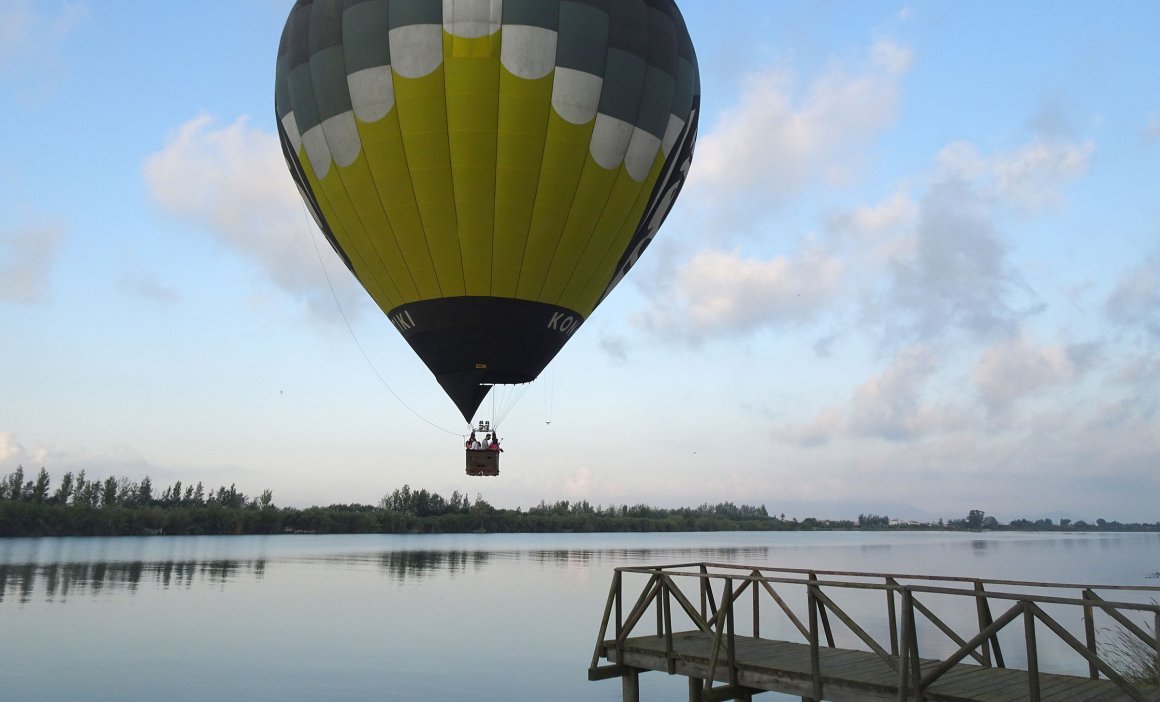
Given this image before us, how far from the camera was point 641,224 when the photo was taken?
1602 cm

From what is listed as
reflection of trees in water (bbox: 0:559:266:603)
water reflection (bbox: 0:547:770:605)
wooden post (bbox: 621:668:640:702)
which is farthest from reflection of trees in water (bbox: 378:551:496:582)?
wooden post (bbox: 621:668:640:702)

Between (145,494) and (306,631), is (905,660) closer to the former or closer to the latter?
(306,631)

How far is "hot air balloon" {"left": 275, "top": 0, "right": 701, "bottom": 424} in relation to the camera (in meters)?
13.7

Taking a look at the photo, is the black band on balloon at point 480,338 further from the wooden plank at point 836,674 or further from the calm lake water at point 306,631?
the calm lake water at point 306,631

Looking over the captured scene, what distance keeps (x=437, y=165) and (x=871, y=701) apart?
33.1 feet

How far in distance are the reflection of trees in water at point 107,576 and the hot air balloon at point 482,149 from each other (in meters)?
33.0

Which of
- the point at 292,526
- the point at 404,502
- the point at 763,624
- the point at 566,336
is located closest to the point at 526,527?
the point at 404,502

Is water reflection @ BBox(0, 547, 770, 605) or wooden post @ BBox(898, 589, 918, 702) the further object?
water reflection @ BBox(0, 547, 770, 605)

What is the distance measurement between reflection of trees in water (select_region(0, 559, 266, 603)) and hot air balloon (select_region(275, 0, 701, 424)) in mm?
32995

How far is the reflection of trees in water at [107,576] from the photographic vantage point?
42000mm

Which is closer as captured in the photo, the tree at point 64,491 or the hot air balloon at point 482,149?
the hot air balloon at point 482,149

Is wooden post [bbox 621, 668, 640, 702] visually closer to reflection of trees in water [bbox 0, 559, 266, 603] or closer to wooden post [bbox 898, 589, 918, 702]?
wooden post [bbox 898, 589, 918, 702]

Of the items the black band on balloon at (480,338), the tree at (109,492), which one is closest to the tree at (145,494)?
the tree at (109,492)

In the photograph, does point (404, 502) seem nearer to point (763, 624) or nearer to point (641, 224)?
point (763, 624)
